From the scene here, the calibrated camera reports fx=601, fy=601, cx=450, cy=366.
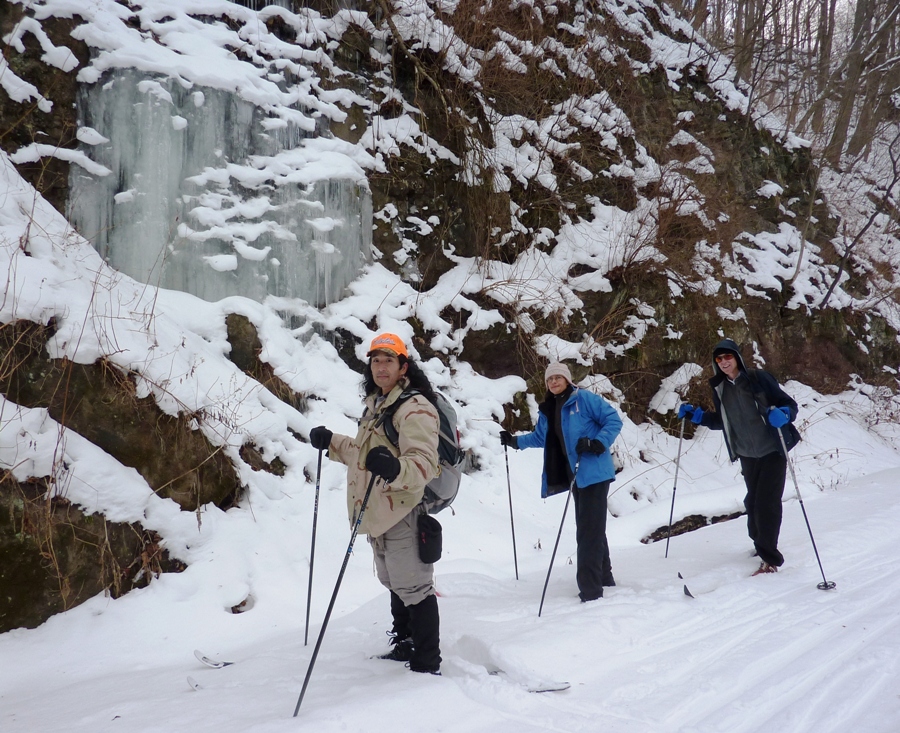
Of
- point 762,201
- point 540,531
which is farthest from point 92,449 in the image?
point 762,201

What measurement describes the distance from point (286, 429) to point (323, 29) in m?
5.69

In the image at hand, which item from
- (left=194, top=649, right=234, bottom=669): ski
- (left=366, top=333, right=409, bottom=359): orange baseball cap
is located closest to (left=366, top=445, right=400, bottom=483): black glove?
(left=366, top=333, right=409, bottom=359): orange baseball cap

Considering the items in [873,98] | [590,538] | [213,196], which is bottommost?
[590,538]

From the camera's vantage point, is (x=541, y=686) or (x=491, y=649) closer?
(x=541, y=686)

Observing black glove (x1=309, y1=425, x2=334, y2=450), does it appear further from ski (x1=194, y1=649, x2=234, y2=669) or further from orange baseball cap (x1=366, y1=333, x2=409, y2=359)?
ski (x1=194, y1=649, x2=234, y2=669)

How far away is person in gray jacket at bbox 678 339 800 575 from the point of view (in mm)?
4859

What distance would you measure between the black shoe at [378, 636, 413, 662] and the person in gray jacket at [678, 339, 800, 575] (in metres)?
3.14

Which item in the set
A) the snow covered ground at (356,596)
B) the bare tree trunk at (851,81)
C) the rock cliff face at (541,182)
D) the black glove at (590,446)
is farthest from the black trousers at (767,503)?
the bare tree trunk at (851,81)

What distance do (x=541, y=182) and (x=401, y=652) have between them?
25.3 feet

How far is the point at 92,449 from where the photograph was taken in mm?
4312

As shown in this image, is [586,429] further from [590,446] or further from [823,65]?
[823,65]

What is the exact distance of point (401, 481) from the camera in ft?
8.69

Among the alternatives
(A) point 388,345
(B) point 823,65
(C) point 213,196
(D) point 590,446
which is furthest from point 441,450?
(B) point 823,65

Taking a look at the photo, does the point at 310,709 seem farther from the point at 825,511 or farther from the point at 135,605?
the point at 825,511
